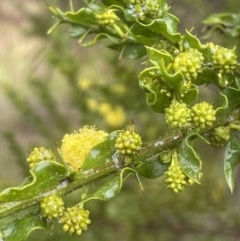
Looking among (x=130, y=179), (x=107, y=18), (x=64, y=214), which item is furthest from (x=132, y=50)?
(x=130, y=179)

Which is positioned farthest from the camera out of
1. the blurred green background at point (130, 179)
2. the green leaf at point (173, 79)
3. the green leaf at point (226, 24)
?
the blurred green background at point (130, 179)

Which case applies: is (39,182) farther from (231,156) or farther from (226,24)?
(226,24)

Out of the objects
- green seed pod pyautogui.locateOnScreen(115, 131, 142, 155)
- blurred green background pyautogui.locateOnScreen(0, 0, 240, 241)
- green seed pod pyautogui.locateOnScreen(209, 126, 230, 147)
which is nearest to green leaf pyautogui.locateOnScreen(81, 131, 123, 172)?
green seed pod pyautogui.locateOnScreen(115, 131, 142, 155)

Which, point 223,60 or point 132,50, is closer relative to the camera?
point 223,60

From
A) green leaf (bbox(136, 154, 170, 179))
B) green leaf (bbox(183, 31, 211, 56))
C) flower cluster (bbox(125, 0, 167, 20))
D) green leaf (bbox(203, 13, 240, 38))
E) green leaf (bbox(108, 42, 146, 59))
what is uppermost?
green leaf (bbox(203, 13, 240, 38))

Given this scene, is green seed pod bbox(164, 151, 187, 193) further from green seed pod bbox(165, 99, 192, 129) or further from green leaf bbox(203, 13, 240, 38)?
green leaf bbox(203, 13, 240, 38)

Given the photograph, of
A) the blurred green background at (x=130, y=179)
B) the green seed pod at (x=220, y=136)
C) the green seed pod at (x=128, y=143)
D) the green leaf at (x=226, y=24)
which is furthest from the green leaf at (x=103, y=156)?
the blurred green background at (x=130, y=179)

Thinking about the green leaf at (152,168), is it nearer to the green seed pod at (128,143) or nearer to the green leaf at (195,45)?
the green seed pod at (128,143)
